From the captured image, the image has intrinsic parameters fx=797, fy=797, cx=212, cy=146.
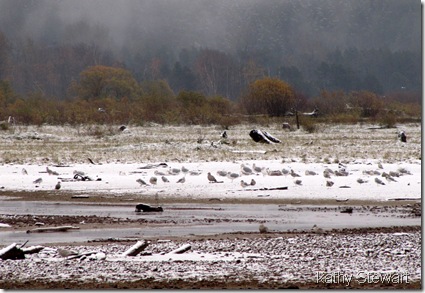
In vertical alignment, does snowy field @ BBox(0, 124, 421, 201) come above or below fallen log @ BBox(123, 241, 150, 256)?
below

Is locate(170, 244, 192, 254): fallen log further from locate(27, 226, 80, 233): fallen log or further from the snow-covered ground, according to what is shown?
the snow-covered ground

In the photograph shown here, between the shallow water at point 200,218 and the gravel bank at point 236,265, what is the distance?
1.08 metres

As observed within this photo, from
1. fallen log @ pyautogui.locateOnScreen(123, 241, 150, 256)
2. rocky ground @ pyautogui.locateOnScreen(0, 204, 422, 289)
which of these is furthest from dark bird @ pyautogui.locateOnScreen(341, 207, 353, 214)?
fallen log @ pyautogui.locateOnScreen(123, 241, 150, 256)

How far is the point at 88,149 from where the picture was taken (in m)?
27.5

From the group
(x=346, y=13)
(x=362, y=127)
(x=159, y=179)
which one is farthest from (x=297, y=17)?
(x=159, y=179)

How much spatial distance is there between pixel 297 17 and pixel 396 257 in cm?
14845

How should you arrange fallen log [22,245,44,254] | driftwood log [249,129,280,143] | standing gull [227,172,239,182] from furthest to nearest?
driftwood log [249,129,280,143]
standing gull [227,172,239,182]
fallen log [22,245,44,254]

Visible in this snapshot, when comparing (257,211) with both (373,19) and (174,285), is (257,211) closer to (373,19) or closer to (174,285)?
(174,285)

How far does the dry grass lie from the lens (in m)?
23.0

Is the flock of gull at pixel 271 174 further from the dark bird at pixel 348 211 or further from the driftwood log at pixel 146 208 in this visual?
the driftwood log at pixel 146 208

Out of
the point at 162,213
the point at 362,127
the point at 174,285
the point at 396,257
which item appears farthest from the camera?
the point at 362,127

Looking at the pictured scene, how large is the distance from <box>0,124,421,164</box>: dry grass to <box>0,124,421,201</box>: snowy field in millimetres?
32

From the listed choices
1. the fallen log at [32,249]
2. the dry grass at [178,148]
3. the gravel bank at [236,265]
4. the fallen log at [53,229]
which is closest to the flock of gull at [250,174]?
the dry grass at [178,148]

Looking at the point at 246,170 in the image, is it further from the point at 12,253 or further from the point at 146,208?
the point at 12,253
